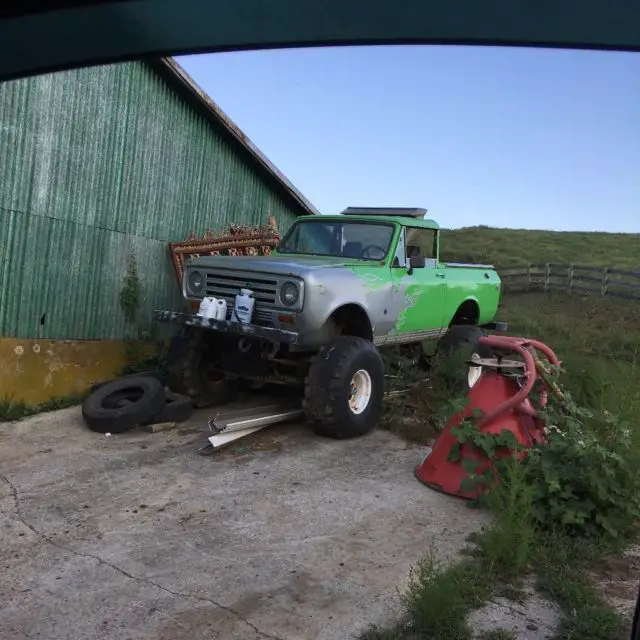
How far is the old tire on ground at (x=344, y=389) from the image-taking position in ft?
19.4

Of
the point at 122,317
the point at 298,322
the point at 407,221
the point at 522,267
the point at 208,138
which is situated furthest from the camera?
the point at 522,267

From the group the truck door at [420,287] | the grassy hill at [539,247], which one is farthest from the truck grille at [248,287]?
the grassy hill at [539,247]

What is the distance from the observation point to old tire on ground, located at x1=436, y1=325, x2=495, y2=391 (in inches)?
284

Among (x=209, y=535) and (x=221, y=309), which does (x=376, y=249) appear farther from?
(x=209, y=535)

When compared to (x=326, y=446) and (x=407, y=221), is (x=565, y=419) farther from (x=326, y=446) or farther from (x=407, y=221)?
(x=407, y=221)

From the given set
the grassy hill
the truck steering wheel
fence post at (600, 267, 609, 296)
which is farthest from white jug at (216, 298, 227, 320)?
the grassy hill

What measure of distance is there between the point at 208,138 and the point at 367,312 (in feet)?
15.5

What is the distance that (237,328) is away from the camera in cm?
604

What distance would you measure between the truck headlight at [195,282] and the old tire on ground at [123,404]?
1.09m

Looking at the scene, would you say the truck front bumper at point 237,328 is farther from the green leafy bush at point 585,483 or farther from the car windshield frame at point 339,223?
the green leafy bush at point 585,483

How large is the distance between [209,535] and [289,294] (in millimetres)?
2604

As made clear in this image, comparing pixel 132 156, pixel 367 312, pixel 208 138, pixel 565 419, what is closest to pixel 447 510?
pixel 565 419

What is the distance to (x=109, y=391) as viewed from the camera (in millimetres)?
6887

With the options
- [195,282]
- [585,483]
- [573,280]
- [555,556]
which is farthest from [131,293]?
[573,280]
